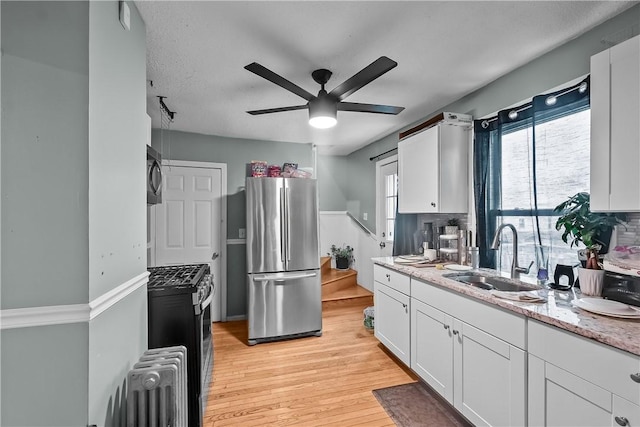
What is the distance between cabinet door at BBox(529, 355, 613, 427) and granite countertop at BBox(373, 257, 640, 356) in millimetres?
206

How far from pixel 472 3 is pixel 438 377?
91.0 inches

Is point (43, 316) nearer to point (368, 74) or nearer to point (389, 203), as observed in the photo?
point (368, 74)

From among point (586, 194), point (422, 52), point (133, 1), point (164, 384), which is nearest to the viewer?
point (164, 384)

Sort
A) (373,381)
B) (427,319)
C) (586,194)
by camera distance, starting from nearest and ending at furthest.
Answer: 1. (586,194)
2. (427,319)
3. (373,381)

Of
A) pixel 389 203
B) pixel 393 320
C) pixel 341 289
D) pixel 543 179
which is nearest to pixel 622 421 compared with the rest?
pixel 543 179

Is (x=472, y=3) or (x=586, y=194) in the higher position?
(x=472, y=3)

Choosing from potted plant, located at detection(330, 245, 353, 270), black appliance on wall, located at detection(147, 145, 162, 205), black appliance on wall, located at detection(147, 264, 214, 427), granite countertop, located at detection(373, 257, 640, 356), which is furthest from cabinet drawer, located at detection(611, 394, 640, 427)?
potted plant, located at detection(330, 245, 353, 270)

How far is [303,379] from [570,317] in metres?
1.96

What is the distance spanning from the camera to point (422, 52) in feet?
→ 6.39

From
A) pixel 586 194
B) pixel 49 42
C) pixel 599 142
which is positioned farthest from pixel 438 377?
pixel 49 42

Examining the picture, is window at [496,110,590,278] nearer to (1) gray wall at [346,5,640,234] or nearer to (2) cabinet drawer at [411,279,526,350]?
(1) gray wall at [346,5,640,234]

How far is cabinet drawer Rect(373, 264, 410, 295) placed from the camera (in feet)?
8.08

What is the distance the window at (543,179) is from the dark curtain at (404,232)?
1.04 metres

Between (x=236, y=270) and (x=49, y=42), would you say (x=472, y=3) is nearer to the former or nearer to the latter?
(x=49, y=42)
